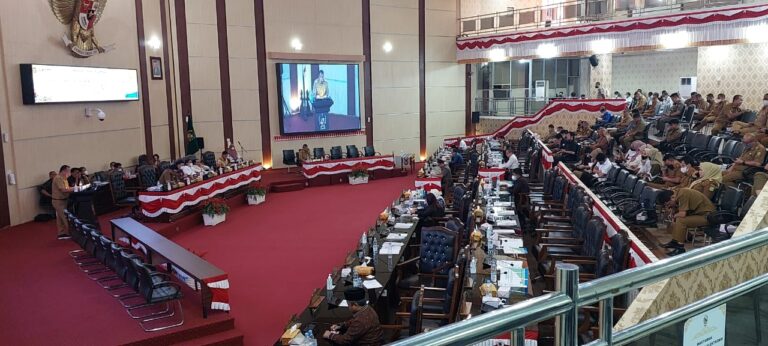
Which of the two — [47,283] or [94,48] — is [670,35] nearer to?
[94,48]

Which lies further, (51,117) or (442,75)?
(442,75)

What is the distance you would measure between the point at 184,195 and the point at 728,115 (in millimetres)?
11953

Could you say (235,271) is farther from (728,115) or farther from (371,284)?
(728,115)

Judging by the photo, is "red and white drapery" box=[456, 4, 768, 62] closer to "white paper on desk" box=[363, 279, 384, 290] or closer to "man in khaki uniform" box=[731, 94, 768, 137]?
"man in khaki uniform" box=[731, 94, 768, 137]

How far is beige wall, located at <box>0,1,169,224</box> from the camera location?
436 inches

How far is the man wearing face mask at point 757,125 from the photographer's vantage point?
1132 centimetres

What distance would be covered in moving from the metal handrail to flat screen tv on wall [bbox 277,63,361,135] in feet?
Result: 60.1

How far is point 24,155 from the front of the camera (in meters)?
11.4

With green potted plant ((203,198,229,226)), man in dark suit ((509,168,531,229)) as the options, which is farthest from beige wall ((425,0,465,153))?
man in dark suit ((509,168,531,229))

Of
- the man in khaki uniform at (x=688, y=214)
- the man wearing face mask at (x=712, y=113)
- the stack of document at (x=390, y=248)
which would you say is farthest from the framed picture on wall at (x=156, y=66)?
the man wearing face mask at (x=712, y=113)

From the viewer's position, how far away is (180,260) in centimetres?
762

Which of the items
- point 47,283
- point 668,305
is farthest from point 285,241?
point 668,305

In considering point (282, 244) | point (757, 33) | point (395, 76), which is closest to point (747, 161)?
point (757, 33)

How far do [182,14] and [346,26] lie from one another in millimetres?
5800
